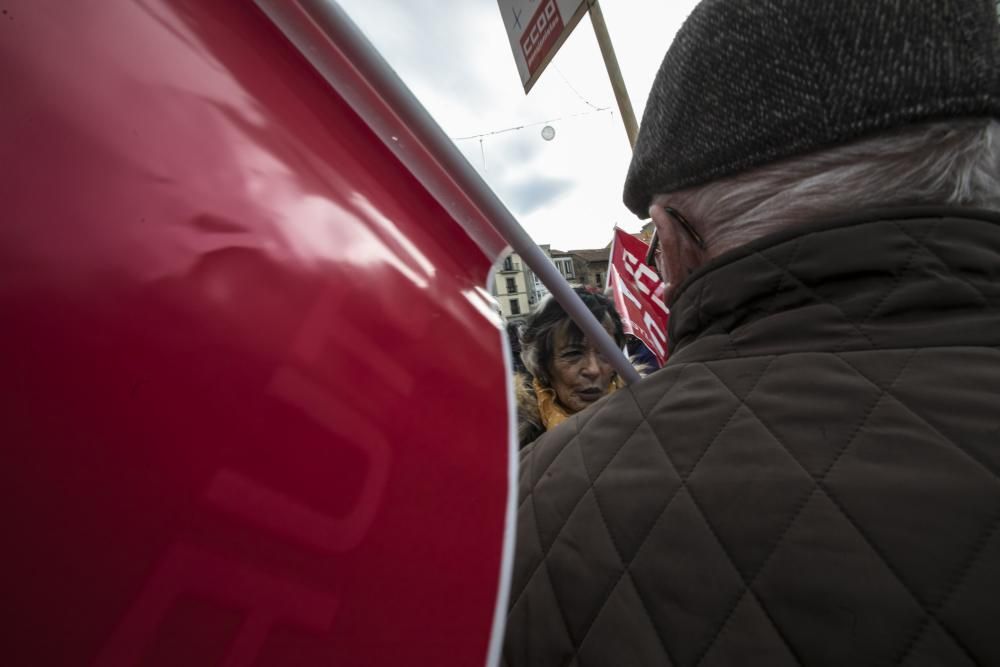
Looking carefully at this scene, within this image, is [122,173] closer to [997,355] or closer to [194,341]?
[194,341]

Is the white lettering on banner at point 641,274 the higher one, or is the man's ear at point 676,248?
the man's ear at point 676,248

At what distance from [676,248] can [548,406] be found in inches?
65.5

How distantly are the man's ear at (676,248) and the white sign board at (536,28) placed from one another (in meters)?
2.46

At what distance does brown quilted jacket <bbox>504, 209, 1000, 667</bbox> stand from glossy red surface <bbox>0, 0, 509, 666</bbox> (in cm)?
17

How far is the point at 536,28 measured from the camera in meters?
3.09

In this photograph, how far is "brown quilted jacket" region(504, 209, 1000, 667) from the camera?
418 mm

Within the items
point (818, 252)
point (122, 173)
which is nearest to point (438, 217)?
point (122, 173)

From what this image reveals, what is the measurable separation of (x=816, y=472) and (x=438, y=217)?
48 cm

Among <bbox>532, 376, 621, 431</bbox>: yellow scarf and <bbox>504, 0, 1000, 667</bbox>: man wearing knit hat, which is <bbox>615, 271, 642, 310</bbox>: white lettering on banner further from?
<bbox>504, 0, 1000, 667</bbox>: man wearing knit hat

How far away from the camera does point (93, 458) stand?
31 centimetres

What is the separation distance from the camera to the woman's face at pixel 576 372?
237 cm

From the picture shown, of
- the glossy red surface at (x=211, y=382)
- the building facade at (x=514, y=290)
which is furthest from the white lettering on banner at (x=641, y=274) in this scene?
the building facade at (x=514, y=290)

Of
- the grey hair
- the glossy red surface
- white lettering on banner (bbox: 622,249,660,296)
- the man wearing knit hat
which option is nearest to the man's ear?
the man wearing knit hat

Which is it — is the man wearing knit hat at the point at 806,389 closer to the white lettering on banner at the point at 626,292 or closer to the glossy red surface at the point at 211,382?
the glossy red surface at the point at 211,382
